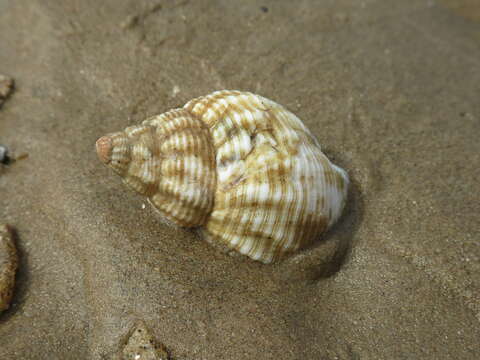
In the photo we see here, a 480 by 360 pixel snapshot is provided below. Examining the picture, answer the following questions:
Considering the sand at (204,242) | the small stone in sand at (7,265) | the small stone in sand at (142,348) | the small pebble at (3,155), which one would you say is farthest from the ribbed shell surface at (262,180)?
the small pebble at (3,155)

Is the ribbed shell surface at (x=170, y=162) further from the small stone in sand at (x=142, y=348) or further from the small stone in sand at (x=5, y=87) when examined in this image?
the small stone in sand at (x=5, y=87)

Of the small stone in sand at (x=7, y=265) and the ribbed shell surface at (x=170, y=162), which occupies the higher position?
the ribbed shell surface at (x=170, y=162)

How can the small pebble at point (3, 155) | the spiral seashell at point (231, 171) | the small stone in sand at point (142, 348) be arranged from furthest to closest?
1. the small pebble at point (3, 155)
2. the spiral seashell at point (231, 171)
3. the small stone in sand at point (142, 348)

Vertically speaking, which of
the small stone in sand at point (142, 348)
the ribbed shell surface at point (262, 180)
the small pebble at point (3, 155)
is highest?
the small pebble at point (3, 155)

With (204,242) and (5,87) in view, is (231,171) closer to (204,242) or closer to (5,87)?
(204,242)

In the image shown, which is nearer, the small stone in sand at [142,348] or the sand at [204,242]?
the small stone in sand at [142,348]

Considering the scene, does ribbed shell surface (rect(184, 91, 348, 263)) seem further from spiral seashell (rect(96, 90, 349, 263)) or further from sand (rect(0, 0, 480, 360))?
sand (rect(0, 0, 480, 360))

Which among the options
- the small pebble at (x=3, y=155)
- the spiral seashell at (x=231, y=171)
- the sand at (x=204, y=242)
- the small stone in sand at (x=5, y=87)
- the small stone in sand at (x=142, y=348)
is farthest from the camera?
the small stone in sand at (x=5, y=87)
